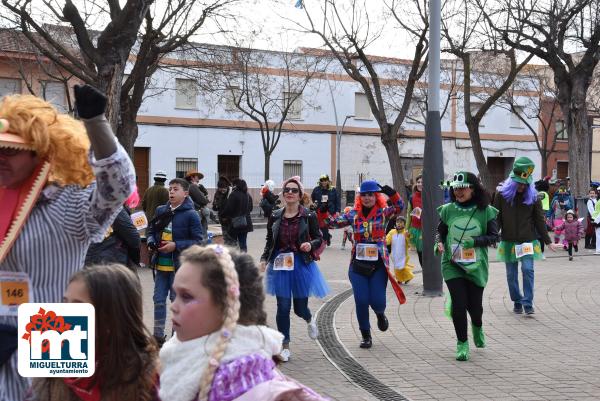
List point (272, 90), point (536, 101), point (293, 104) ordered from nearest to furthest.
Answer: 1. point (272, 90)
2. point (293, 104)
3. point (536, 101)

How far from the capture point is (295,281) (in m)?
7.80

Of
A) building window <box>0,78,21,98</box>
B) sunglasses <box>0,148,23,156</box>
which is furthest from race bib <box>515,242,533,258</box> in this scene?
building window <box>0,78,21,98</box>

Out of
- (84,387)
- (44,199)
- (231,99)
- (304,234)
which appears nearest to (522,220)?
(304,234)

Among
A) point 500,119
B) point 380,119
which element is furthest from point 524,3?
point 500,119

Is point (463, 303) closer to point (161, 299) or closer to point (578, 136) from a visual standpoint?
point (161, 299)

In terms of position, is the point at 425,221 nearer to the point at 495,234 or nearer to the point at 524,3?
the point at 495,234

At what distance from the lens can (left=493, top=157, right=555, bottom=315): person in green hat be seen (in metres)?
9.70

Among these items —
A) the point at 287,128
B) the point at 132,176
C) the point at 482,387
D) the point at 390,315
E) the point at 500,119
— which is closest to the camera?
the point at 132,176

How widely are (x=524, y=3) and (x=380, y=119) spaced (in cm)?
522

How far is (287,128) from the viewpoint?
135 ft

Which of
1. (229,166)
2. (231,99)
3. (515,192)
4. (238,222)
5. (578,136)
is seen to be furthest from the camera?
(229,166)

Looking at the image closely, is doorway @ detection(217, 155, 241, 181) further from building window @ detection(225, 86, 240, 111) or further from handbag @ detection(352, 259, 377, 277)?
handbag @ detection(352, 259, 377, 277)

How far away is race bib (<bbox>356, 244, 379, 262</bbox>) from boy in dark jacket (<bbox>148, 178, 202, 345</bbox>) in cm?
172

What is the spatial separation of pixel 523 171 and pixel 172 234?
417cm
